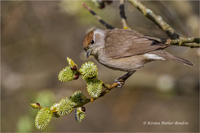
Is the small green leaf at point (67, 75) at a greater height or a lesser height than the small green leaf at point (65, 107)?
greater

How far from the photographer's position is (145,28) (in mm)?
4277

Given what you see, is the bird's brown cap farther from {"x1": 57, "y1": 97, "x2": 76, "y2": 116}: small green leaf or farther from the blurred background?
{"x1": 57, "y1": 97, "x2": 76, "y2": 116}: small green leaf

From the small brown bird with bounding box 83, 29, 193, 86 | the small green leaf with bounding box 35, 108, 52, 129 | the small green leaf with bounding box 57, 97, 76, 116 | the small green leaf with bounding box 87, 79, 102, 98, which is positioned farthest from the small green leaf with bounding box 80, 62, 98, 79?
the small brown bird with bounding box 83, 29, 193, 86

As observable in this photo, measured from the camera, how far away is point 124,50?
12.8 feet

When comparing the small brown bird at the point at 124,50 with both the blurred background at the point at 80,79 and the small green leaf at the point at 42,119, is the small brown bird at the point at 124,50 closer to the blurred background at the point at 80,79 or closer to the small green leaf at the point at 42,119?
the blurred background at the point at 80,79

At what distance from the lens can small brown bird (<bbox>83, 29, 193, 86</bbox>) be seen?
375 centimetres

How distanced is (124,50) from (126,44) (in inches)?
4.1

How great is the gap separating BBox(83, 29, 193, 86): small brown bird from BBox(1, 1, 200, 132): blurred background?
1.05 feet

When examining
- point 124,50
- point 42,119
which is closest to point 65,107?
point 42,119

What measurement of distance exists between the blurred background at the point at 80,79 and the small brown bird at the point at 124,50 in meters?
0.32

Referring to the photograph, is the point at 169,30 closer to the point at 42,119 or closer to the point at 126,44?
the point at 126,44

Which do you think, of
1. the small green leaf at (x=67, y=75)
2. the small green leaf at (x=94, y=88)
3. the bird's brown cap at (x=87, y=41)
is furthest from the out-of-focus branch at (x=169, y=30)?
the small green leaf at (x=67, y=75)

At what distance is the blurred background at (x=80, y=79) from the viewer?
191 inches

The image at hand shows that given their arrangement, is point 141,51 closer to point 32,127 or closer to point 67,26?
point 32,127
